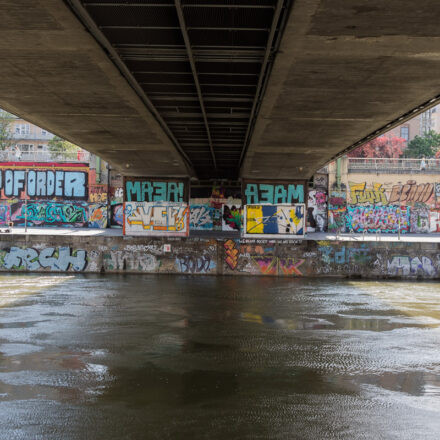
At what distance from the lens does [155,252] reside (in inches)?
1337

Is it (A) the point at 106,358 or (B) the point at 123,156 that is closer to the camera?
(A) the point at 106,358

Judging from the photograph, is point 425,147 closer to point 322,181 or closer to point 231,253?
point 322,181

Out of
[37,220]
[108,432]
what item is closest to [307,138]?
[108,432]

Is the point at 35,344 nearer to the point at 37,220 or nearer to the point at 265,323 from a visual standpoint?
the point at 265,323

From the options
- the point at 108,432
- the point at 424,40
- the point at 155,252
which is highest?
the point at 424,40

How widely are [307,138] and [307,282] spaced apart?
9898 millimetres

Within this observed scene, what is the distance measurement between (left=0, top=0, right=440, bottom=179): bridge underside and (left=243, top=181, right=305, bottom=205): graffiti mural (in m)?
15.6

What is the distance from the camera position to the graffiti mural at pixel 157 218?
38156 millimetres

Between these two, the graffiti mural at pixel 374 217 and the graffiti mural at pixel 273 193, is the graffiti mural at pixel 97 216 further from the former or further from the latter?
the graffiti mural at pixel 374 217

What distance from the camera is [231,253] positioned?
33.8 m

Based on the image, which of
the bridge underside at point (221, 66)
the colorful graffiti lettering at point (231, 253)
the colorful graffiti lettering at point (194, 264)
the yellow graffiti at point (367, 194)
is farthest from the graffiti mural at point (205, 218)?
the bridge underside at point (221, 66)

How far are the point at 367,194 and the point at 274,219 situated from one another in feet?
54.4

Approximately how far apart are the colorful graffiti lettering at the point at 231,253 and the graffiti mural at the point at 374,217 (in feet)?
66.3

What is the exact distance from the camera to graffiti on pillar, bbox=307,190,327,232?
5040 centimetres
